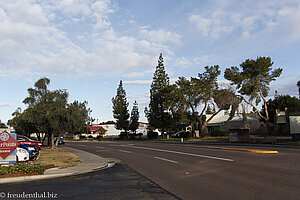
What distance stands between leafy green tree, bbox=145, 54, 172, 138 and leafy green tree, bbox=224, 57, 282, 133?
1539 centimetres

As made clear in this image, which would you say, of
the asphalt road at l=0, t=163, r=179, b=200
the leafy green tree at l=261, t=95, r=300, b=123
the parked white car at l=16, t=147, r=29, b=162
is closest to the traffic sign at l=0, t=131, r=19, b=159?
the parked white car at l=16, t=147, r=29, b=162

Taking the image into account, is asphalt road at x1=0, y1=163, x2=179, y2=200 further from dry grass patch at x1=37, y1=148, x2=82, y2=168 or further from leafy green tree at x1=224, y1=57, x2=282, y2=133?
leafy green tree at x1=224, y1=57, x2=282, y2=133

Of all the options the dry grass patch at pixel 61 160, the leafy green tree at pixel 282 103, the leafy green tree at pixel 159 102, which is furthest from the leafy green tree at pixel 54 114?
the leafy green tree at pixel 282 103

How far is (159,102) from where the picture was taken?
178 ft

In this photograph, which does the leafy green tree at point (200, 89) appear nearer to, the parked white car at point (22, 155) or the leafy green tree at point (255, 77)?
the leafy green tree at point (255, 77)

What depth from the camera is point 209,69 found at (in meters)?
43.6

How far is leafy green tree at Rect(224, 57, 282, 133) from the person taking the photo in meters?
38.5

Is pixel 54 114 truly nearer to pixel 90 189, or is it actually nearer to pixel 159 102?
pixel 90 189

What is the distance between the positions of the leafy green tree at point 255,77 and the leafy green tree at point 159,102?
1539cm

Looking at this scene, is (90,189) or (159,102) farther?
(159,102)

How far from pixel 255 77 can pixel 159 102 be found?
21.1 m

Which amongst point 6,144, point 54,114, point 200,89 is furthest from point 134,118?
point 6,144

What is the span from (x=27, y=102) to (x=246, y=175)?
36562 mm

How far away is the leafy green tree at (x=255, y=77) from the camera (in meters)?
38.5
